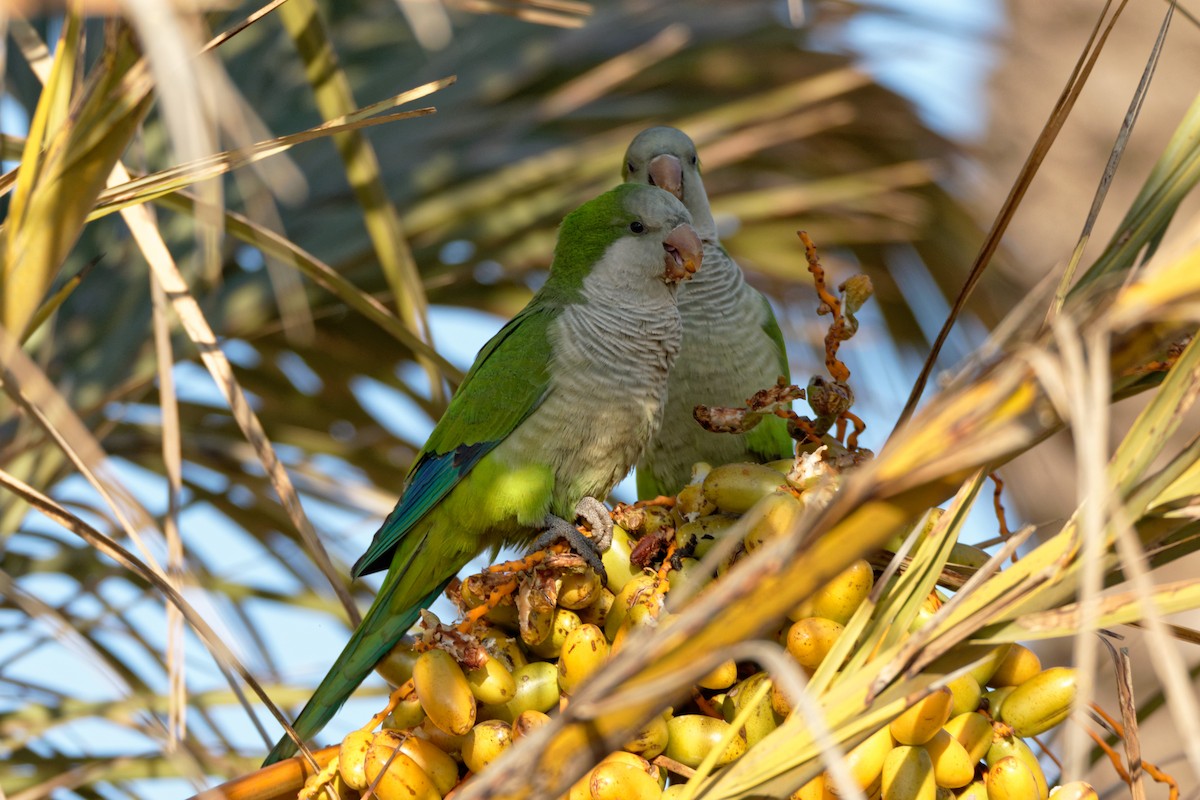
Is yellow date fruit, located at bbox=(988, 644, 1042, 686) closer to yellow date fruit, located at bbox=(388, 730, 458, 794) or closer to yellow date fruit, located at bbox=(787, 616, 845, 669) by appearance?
yellow date fruit, located at bbox=(787, 616, 845, 669)

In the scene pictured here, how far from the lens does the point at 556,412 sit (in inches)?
85.6

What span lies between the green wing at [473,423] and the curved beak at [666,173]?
50cm

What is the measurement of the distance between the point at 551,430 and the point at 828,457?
885mm

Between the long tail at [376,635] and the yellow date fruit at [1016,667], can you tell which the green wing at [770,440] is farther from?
the yellow date fruit at [1016,667]

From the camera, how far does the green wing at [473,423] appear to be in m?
2.13

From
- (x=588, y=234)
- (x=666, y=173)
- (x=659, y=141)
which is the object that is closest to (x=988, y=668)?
(x=588, y=234)

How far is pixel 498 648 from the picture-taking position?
1379 millimetres

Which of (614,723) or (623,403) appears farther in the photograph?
(623,403)

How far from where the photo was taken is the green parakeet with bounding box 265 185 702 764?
6.95ft

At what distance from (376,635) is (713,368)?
0.92 meters

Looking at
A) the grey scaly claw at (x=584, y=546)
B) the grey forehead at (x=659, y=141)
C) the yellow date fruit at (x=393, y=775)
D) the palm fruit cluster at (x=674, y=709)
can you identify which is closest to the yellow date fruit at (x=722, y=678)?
the palm fruit cluster at (x=674, y=709)

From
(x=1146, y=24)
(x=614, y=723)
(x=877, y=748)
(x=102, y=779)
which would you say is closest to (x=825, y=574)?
(x=614, y=723)

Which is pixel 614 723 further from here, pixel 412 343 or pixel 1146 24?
pixel 1146 24

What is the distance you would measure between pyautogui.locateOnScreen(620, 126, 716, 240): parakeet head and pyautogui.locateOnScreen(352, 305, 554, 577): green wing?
536mm
